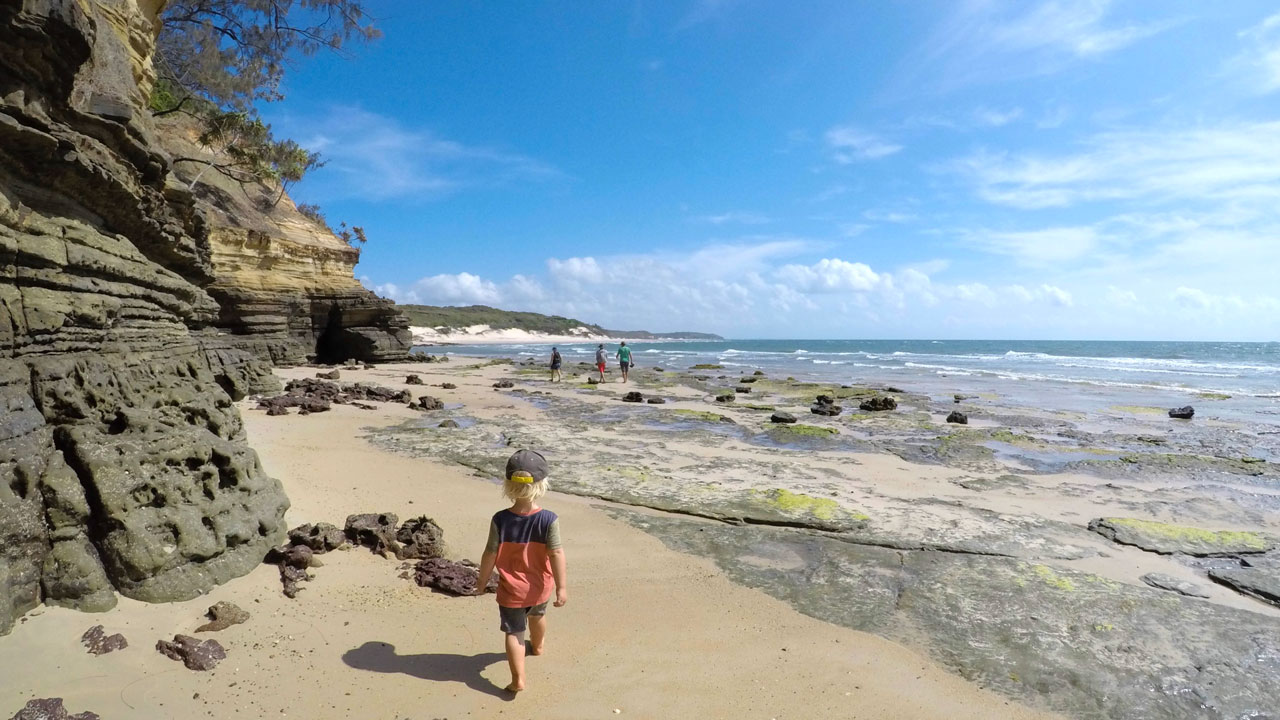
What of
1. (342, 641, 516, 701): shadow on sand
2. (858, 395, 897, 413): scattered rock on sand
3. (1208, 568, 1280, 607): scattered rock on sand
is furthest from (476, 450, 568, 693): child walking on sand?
(858, 395, 897, 413): scattered rock on sand

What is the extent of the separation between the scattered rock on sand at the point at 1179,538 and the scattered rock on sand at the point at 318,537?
7087 mm

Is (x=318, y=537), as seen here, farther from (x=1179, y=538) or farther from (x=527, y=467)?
(x=1179, y=538)

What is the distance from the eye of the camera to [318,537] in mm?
4883

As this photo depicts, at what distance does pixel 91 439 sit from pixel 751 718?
4261 millimetres

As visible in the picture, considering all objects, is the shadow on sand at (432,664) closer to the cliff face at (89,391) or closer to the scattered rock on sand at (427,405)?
the cliff face at (89,391)

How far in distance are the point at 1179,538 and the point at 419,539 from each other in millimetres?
7132

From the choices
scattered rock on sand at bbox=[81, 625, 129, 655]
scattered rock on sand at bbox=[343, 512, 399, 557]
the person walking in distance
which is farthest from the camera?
the person walking in distance

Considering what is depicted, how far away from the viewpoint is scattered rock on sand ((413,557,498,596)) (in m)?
4.39

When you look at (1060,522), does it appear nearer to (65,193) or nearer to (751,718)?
(751,718)

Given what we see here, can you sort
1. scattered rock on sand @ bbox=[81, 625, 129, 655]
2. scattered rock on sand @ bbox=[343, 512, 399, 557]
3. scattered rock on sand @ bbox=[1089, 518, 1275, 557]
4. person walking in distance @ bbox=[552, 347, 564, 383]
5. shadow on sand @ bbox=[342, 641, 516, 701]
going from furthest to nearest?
person walking in distance @ bbox=[552, 347, 564, 383] < scattered rock on sand @ bbox=[1089, 518, 1275, 557] < scattered rock on sand @ bbox=[343, 512, 399, 557] < shadow on sand @ bbox=[342, 641, 516, 701] < scattered rock on sand @ bbox=[81, 625, 129, 655]

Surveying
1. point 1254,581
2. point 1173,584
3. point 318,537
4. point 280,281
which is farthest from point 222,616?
point 280,281

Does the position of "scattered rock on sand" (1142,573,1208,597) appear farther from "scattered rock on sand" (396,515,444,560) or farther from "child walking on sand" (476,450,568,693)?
"scattered rock on sand" (396,515,444,560)

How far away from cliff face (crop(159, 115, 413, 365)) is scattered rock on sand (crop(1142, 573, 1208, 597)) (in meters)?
21.4

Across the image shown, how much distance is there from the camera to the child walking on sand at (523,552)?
3365 millimetres
